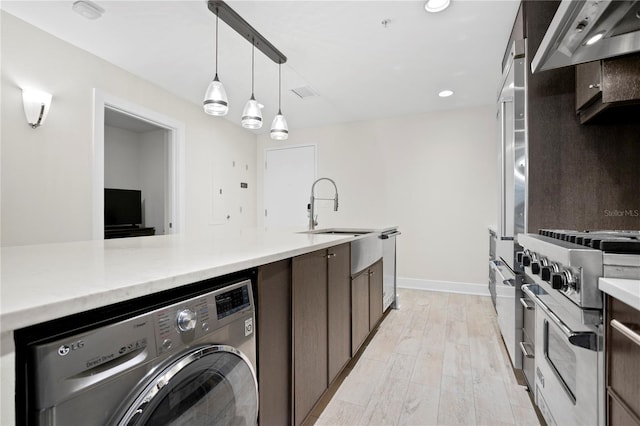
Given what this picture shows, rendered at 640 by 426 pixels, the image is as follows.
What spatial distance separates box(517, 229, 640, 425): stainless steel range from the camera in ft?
2.90

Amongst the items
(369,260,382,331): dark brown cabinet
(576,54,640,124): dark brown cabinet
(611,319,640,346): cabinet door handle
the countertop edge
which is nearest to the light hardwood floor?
(369,260,382,331): dark brown cabinet

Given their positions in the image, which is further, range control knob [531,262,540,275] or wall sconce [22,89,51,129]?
wall sconce [22,89,51,129]

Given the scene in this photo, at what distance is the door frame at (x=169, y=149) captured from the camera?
2.86 m

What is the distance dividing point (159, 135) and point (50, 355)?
17.4 ft

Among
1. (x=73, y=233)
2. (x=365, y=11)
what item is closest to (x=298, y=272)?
(x=365, y=11)

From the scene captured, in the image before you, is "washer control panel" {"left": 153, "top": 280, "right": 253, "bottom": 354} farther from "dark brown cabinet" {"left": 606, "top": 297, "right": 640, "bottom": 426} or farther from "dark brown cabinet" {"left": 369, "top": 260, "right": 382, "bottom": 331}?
"dark brown cabinet" {"left": 369, "top": 260, "right": 382, "bottom": 331}

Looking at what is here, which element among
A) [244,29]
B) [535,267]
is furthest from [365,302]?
[244,29]

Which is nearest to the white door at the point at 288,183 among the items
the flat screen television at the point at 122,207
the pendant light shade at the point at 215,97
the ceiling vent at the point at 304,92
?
the ceiling vent at the point at 304,92

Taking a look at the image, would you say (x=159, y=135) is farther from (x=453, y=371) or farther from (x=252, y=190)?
(x=453, y=371)

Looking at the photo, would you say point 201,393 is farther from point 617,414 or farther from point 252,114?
point 252,114

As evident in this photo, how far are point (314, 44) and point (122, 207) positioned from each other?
3.77m

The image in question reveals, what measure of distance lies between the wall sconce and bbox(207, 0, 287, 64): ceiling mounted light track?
1.55m

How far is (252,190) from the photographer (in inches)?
212

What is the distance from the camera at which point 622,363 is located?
2.58ft
